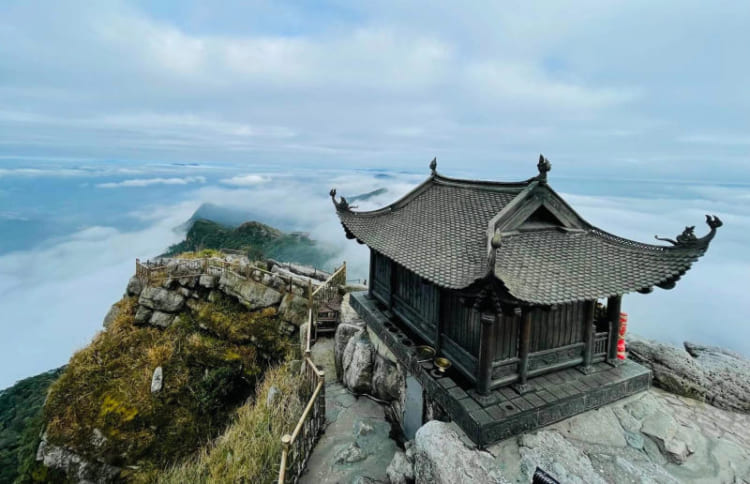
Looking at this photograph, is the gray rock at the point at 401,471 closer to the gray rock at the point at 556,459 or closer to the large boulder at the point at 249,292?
the gray rock at the point at 556,459

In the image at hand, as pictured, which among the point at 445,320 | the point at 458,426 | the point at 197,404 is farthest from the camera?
the point at 197,404

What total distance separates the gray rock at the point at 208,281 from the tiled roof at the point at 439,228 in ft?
37.6

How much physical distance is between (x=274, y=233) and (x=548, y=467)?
2697 inches

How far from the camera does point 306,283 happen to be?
18812 millimetres

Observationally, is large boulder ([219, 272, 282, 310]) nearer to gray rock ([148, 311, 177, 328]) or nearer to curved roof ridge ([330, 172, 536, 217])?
gray rock ([148, 311, 177, 328])

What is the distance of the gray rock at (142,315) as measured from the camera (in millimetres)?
19594

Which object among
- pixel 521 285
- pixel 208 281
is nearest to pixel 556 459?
pixel 521 285

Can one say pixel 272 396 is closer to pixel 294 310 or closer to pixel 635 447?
pixel 294 310

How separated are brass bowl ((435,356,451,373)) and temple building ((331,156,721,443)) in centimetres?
16

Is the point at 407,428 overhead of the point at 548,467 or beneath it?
beneath

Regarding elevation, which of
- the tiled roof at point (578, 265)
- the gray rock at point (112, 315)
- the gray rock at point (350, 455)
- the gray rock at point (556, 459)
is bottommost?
the gray rock at point (112, 315)

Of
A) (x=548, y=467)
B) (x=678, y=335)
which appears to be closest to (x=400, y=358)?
(x=548, y=467)

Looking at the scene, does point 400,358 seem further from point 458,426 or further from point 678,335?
point 678,335

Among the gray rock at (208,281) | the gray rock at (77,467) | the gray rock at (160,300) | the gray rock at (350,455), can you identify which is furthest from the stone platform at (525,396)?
the gray rock at (160,300)
